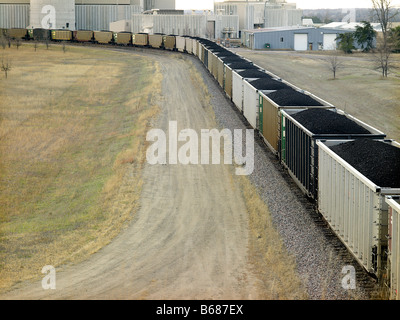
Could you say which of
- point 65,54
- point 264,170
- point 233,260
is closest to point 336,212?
point 233,260

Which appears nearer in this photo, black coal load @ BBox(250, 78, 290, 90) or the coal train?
the coal train

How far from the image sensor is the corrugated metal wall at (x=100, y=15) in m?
128

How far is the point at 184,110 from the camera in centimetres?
3875

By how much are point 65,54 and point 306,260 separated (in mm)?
78800

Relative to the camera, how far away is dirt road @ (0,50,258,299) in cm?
1441

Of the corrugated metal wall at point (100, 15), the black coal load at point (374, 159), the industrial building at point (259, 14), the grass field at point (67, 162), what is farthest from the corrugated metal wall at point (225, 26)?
the black coal load at point (374, 159)

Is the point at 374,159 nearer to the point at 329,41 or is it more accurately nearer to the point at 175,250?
the point at 175,250

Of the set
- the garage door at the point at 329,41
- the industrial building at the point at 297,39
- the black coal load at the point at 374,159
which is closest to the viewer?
the black coal load at the point at 374,159

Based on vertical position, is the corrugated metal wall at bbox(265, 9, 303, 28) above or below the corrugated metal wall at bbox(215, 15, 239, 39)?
above

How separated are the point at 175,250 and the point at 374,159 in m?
5.93

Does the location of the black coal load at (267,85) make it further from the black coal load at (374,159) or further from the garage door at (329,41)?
the garage door at (329,41)

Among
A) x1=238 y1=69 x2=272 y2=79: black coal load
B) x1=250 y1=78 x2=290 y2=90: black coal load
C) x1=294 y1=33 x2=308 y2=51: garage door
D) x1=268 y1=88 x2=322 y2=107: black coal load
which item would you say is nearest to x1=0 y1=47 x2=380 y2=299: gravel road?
x1=268 y1=88 x2=322 y2=107: black coal load

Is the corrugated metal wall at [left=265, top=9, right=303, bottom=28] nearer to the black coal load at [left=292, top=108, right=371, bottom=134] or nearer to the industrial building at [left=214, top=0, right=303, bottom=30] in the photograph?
the industrial building at [left=214, top=0, right=303, bottom=30]
